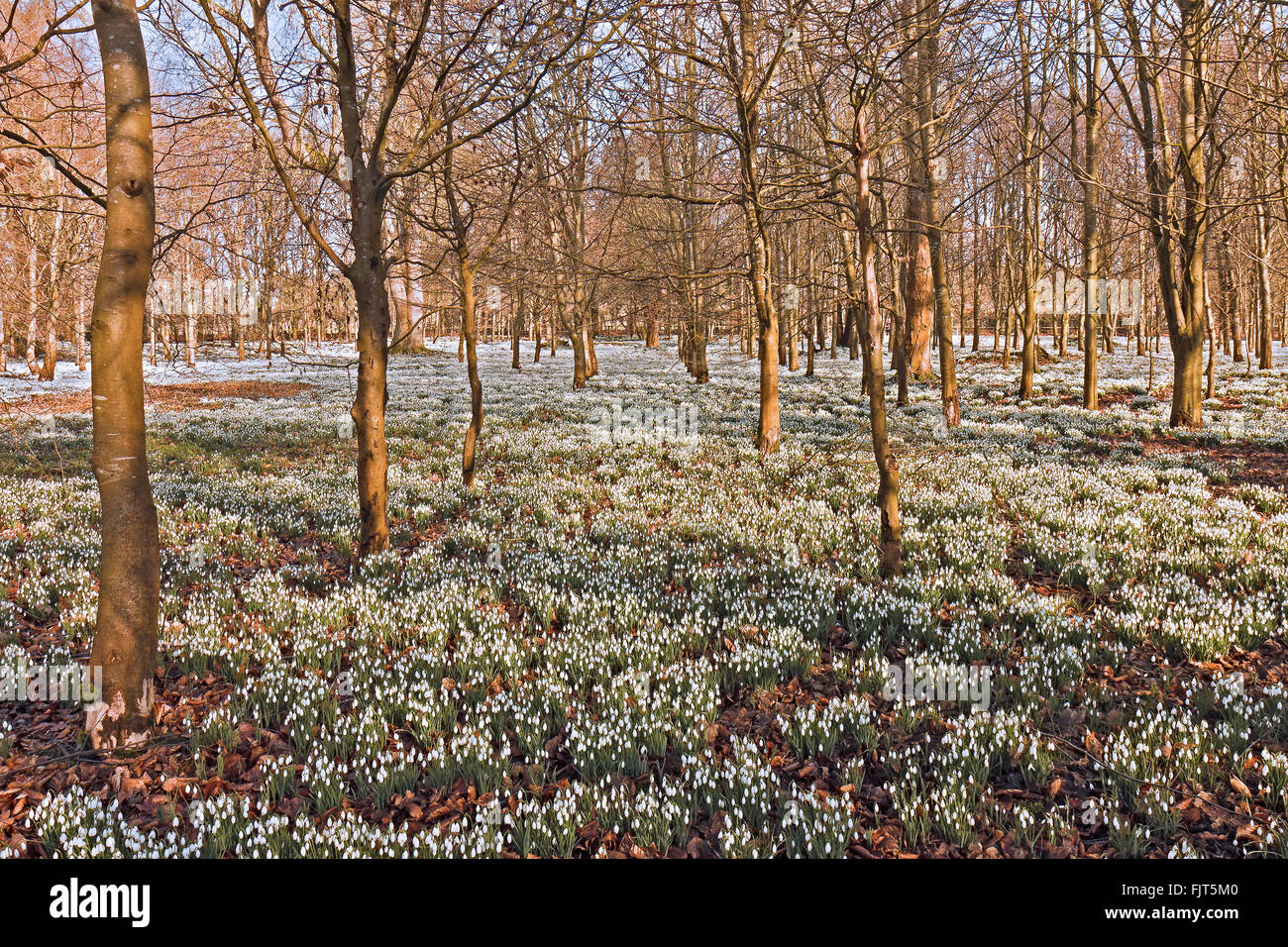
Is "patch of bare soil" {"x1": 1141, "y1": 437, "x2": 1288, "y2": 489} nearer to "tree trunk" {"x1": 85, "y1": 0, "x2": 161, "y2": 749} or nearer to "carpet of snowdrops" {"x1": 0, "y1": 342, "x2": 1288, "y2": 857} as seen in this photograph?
"carpet of snowdrops" {"x1": 0, "y1": 342, "x2": 1288, "y2": 857}

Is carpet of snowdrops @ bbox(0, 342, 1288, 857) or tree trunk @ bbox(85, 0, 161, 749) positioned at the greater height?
tree trunk @ bbox(85, 0, 161, 749)

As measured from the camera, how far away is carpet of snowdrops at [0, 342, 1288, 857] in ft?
10.5

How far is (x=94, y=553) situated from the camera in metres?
7.11

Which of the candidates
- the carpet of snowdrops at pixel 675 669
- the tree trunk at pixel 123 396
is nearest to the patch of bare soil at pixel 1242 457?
the carpet of snowdrops at pixel 675 669

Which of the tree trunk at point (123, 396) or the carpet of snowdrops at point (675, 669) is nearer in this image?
the carpet of snowdrops at point (675, 669)

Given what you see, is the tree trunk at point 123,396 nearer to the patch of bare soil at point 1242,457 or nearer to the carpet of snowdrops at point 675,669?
the carpet of snowdrops at point 675,669

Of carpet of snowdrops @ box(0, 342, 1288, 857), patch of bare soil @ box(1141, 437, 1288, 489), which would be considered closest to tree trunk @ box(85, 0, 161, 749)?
carpet of snowdrops @ box(0, 342, 1288, 857)

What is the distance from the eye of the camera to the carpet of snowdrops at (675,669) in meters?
3.21

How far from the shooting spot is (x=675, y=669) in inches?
184

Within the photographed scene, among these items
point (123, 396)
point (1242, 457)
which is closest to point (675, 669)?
point (123, 396)

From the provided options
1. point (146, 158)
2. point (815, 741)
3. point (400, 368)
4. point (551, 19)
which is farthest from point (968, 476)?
point (400, 368)

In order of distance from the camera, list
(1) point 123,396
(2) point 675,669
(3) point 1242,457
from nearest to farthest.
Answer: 1. (1) point 123,396
2. (2) point 675,669
3. (3) point 1242,457

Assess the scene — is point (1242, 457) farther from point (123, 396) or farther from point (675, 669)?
point (123, 396)
